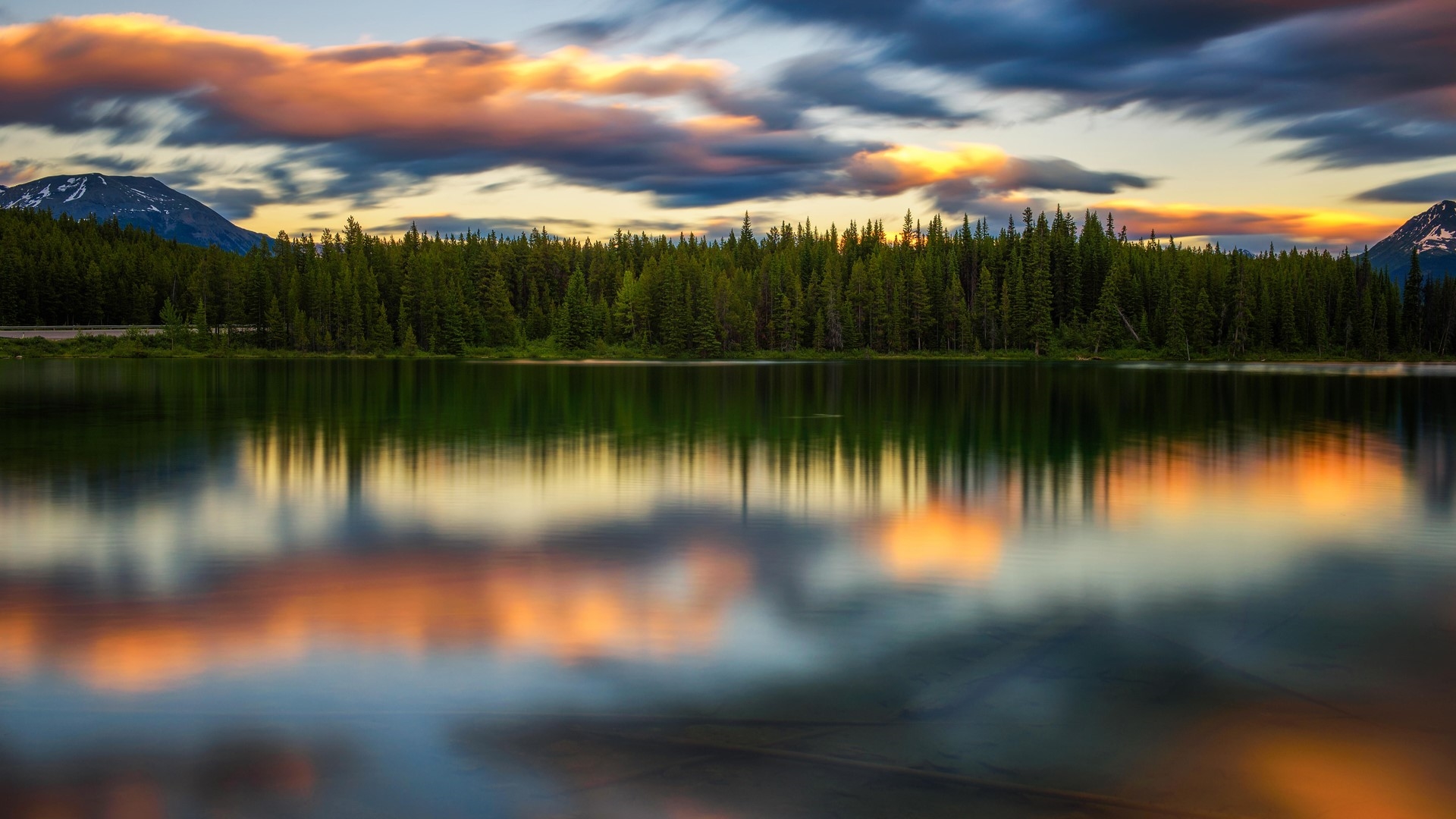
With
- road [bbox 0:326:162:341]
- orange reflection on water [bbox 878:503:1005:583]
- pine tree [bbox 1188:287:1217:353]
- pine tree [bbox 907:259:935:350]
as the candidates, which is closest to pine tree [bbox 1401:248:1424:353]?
pine tree [bbox 1188:287:1217:353]

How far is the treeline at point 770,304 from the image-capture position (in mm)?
159875

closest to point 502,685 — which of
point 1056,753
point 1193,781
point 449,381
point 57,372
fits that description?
point 1056,753

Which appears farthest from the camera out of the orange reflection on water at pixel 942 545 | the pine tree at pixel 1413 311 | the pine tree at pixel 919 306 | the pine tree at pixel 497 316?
the pine tree at pixel 497 316

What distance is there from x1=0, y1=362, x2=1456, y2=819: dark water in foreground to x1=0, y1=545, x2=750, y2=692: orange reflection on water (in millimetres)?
71

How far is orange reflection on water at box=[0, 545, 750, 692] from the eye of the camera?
1123cm

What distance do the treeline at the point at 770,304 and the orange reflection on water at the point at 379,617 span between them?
150 meters

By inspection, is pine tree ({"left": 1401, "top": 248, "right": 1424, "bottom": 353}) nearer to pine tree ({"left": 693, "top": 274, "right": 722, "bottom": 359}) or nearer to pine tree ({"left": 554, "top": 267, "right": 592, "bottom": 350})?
pine tree ({"left": 693, "top": 274, "right": 722, "bottom": 359})

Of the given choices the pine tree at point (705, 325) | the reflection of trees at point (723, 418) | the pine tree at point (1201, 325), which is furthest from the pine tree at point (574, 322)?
the pine tree at point (1201, 325)

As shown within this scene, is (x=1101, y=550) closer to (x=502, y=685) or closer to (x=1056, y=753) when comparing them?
(x=1056, y=753)

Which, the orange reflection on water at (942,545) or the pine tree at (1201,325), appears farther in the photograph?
the pine tree at (1201,325)

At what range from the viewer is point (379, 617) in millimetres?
12867

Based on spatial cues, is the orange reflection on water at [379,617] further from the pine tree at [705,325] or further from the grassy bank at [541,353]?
the pine tree at [705,325]

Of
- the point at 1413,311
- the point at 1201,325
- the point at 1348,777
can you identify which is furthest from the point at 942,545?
the point at 1413,311

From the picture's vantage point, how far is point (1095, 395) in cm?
6175
